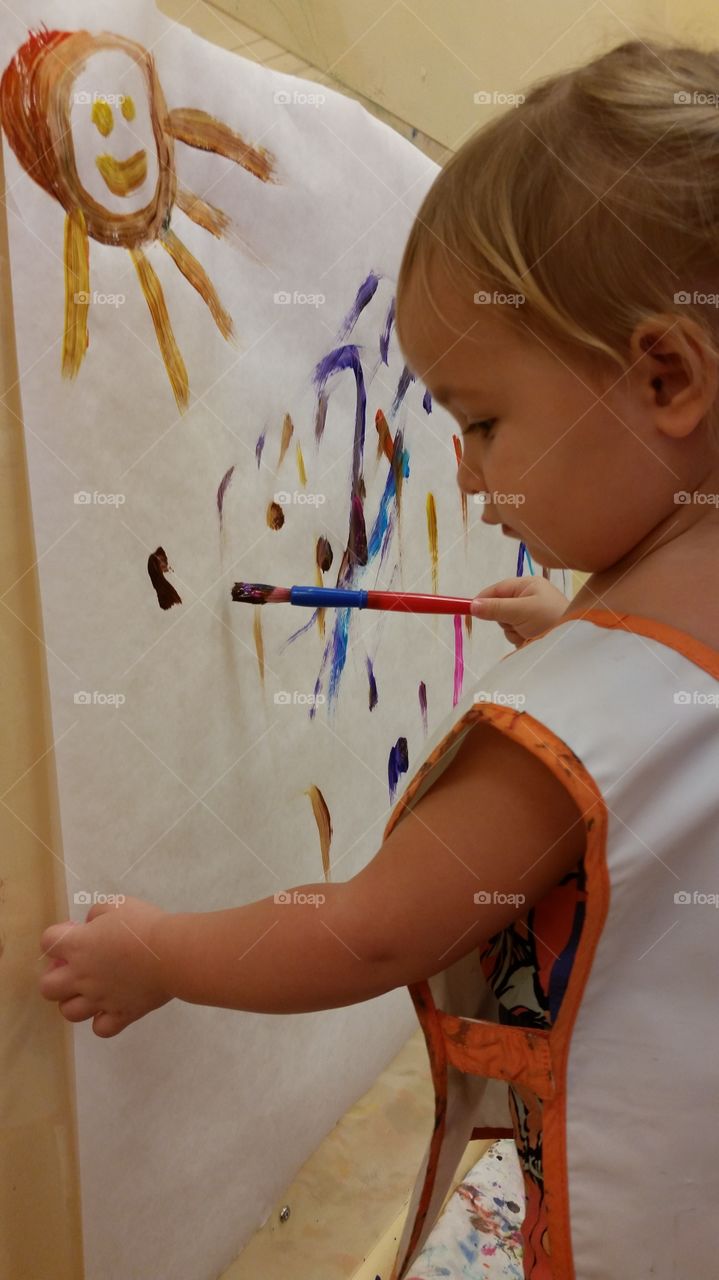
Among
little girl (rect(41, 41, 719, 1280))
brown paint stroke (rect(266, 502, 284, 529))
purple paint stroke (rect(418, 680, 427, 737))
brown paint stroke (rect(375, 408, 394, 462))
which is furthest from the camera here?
purple paint stroke (rect(418, 680, 427, 737))

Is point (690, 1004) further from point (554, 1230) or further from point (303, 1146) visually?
point (303, 1146)

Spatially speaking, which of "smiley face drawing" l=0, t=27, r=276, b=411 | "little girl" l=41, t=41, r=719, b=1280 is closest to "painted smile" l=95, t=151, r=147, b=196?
"smiley face drawing" l=0, t=27, r=276, b=411

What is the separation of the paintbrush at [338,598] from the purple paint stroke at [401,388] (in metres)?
0.19

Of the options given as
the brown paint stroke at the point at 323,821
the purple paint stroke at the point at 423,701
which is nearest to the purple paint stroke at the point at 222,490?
the brown paint stroke at the point at 323,821

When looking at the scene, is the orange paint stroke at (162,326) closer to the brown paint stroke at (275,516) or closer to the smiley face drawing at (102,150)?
the smiley face drawing at (102,150)

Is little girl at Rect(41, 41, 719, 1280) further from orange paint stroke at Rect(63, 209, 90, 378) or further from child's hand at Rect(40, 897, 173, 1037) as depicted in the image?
orange paint stroke at Rect(63, 209, 90, 378)

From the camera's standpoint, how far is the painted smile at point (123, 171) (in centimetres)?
52

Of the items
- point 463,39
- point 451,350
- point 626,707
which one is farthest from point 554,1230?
point 463,39

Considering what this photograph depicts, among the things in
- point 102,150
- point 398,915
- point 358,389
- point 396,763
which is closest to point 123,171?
point 102,150

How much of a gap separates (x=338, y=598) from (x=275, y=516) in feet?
0.22

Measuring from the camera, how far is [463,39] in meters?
0.95

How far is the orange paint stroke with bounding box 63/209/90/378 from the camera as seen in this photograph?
1.66ft

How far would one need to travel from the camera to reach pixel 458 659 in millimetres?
980

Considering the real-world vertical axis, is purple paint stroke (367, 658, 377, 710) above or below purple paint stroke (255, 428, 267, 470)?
below
